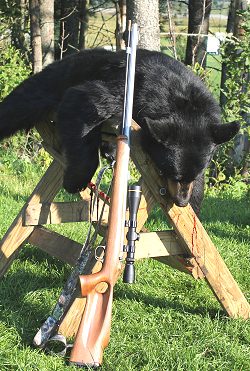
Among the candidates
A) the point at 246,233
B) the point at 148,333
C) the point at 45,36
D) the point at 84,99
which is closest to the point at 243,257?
the point at 246,233

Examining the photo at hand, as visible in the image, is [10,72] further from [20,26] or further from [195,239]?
[195,239]

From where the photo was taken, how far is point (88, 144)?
343cm

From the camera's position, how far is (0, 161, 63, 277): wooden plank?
3.72 metres

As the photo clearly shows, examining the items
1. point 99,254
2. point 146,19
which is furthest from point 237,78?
point 99,254

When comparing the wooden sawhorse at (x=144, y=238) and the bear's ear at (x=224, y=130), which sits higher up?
the bear's ear at (x=224, y=130)

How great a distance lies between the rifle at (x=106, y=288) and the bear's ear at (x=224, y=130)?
2.45 ft

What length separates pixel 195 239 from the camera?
10.5 ft

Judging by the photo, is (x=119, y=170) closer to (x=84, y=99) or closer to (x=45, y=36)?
(x=84, y=99)

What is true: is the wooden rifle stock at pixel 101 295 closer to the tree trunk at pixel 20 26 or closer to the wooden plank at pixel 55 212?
the wooden plank at pixel 55 212

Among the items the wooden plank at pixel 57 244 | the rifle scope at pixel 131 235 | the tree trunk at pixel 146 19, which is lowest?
the wooden plank at pixel 57 244

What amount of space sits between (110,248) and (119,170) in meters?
0.37

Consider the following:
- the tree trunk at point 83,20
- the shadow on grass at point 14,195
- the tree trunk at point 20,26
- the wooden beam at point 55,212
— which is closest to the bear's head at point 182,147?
the wooden beam at point 55,212

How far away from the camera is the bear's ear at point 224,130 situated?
3.24 metres

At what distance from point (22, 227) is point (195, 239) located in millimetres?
1187
